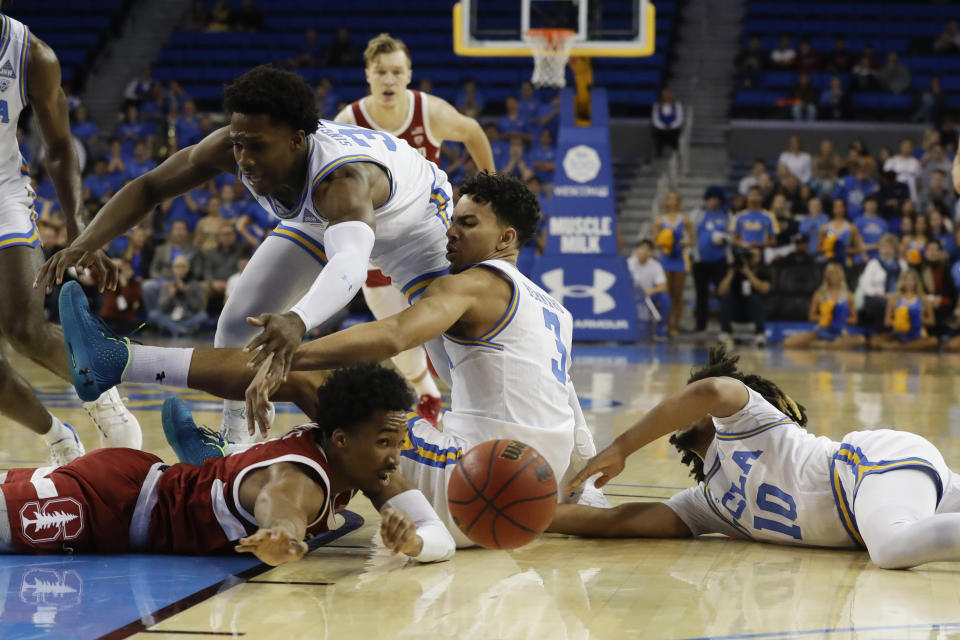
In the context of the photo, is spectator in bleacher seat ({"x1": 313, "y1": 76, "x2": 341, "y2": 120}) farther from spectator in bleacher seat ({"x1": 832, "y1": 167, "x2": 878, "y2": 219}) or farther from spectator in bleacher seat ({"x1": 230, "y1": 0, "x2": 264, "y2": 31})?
spectator in bleacher seat ({"x1": 832, "y1": 167, "x2": 878, "y2": 219})

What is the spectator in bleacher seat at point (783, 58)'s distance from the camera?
62.6 feet

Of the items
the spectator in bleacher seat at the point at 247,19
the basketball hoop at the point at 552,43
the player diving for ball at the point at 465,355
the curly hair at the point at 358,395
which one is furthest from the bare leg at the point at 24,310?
the spectator in bleacher seat at the point at 247,19

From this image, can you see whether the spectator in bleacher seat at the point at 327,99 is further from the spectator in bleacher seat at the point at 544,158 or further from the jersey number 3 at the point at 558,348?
the jersey number 3 at the point at 558,348

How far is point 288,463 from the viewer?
3.60m

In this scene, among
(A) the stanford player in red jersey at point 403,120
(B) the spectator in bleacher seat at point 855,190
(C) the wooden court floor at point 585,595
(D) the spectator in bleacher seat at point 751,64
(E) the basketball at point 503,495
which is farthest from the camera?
(D) the spectator in bleacher seat at point 751,64

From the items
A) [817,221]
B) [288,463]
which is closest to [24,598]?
[288,463]

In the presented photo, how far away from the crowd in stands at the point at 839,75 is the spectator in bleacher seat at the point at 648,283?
5.26 meters

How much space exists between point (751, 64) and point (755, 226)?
216 inches

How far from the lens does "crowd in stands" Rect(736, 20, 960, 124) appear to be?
1817cm

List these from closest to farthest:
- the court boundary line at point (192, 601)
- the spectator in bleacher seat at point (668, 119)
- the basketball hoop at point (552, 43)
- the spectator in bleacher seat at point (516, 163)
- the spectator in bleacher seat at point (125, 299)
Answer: the court boundary line at point (192, 601) < the basketball hoop at point (552, 43) < the spectator in bleacher seat at point (125, 299) < the spectator in bleacher seat at point (516, 163) < the spectator in bleacher seat at point (668, 119)

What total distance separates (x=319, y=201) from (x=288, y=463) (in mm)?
989

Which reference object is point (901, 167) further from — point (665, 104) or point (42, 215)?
point (42, 215)

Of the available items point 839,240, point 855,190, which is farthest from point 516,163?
point 855,190

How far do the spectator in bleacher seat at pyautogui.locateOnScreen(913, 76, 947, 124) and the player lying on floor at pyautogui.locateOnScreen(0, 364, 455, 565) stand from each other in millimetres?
15897
